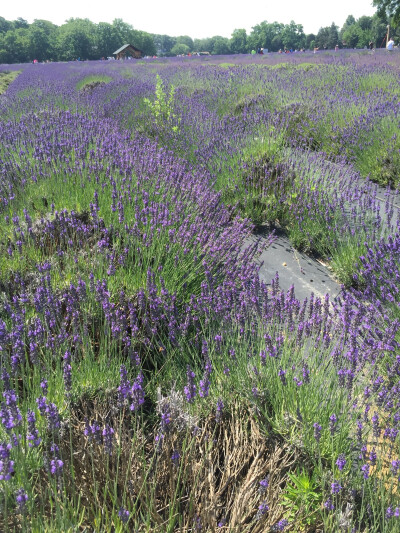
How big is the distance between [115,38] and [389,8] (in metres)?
58.0

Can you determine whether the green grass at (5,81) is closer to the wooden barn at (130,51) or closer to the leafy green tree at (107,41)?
the wooden barn at (130,51)

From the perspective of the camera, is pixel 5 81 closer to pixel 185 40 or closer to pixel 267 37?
pixel 267 37

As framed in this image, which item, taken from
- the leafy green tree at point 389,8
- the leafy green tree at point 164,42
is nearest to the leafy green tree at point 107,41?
the leafy green tree at point 389,8

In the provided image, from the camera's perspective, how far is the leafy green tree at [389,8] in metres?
15.5

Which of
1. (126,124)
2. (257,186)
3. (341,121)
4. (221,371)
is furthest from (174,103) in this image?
(221,371)

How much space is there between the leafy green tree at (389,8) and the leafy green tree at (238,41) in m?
85.8

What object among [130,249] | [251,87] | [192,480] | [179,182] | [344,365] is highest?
[251,87]

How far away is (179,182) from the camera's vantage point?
3814 millimetres

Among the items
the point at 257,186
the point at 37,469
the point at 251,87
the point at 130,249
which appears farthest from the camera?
the point at 251,87

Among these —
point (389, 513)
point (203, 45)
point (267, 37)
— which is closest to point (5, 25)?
point (267, 37)

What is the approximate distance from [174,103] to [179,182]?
4.35 metres

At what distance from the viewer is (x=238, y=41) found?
94062 millimetres

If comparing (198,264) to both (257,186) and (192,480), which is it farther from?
(257,186)

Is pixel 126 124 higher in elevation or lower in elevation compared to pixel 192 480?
higher
